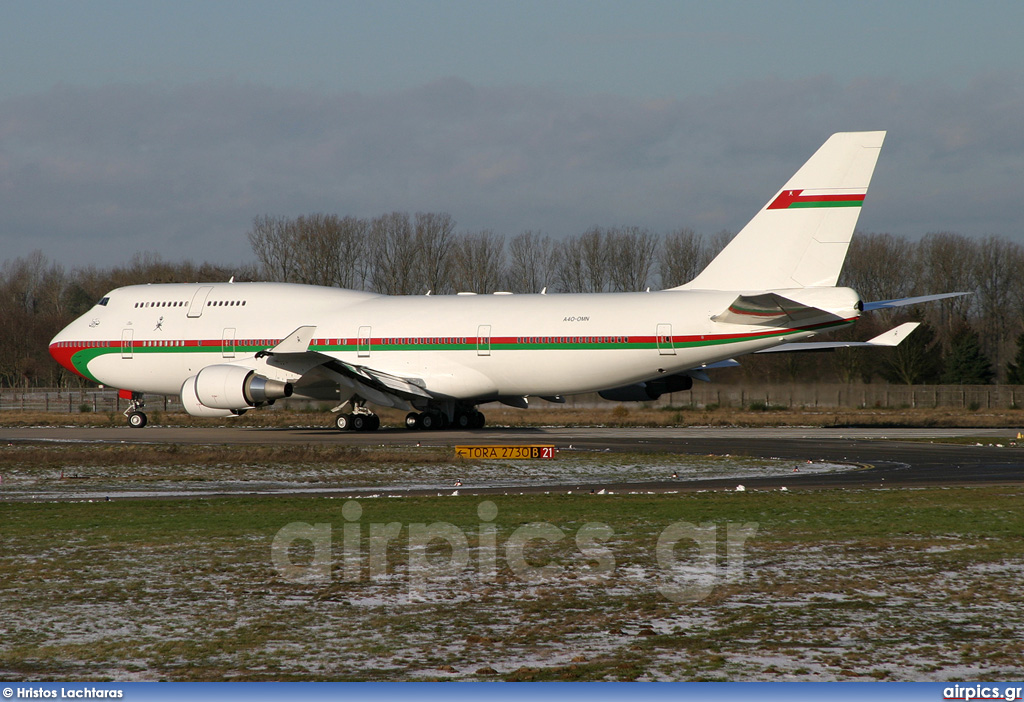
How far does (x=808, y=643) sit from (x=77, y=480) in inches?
596

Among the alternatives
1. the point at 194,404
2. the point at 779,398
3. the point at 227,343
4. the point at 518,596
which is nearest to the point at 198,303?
the point at 227,343

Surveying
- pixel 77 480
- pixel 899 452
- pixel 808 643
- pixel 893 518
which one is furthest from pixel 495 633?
pixel 899 452

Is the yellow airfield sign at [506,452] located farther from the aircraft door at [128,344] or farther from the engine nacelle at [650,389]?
the aircraft door at [128,344]

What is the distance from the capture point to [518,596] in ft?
26.1

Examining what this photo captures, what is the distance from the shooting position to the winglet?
30.6 metres

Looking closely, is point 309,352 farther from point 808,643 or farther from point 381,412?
point 808,643

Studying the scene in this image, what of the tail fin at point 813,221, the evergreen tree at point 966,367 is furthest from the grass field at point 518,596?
the evergreen tree at point 966,367

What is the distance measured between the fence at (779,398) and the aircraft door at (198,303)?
22.4 ft

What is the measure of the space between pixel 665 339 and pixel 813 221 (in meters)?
5.12

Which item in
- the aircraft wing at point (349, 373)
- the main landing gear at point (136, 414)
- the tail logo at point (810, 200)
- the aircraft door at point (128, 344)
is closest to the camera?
the tail logo at point (810, 200)

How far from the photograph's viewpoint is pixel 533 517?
12406 millimetres

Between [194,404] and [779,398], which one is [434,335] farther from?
[779,398]

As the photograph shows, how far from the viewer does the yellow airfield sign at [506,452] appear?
2167 cm

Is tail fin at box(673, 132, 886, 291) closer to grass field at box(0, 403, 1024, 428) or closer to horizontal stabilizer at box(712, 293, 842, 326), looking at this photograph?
horizontal stabilizer at box(712, 293, 842, 326)
